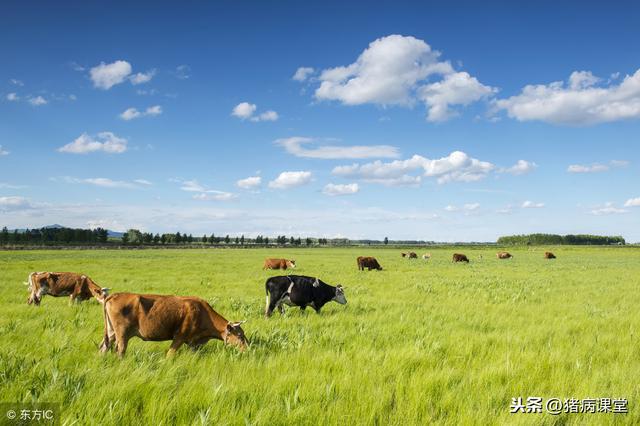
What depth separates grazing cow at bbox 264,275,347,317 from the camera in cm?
1197

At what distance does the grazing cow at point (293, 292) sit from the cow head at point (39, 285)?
8.22m

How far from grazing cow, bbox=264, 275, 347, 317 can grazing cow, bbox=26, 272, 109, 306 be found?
6.46 metres

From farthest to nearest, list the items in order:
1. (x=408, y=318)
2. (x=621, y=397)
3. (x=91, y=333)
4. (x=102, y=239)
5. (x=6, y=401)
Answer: (x=102, y=239) < (x=408, y=318) < (x=91, y=333) < (x=621, y=397) < (x=6, y=401)

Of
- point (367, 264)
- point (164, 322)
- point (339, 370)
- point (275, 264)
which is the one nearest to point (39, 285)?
point (164, 322)

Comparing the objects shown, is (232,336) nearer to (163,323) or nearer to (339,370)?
(163,323)

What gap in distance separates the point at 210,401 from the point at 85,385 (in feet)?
5.43

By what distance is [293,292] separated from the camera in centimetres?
1212

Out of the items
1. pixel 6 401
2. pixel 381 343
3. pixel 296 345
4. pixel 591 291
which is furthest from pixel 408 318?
pixel 591 291

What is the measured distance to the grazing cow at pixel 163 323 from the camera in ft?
22.4

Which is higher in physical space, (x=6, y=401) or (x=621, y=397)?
(x=6, y=401)

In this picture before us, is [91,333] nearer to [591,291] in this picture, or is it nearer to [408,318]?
[408,318]

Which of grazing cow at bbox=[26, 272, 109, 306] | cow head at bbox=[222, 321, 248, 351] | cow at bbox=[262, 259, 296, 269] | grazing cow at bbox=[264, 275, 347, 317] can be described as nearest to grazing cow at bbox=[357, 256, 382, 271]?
cow at bbox=[262, 259, 296, 269]

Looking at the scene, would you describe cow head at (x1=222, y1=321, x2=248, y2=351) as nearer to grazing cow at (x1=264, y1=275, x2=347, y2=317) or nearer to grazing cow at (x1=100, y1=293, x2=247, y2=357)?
grazing cow at (x1=100, y1=293, x2=247, y2=357)

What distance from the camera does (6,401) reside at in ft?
14.0
